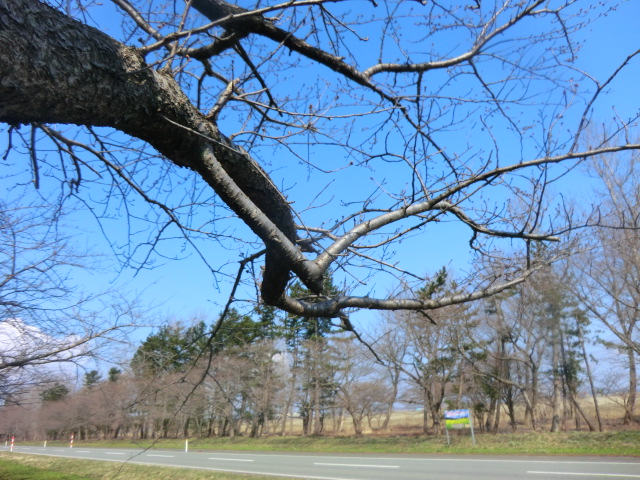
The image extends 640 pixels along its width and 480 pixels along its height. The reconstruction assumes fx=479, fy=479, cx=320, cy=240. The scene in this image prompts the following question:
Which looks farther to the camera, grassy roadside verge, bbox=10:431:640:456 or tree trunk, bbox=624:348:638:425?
tree trunk, bbox=624:348:638:425

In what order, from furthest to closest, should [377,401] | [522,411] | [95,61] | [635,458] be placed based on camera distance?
[522,411], [377,401], [635,458], [95,61]

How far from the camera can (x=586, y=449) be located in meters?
15.5

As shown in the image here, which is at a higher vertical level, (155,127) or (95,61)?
(95,61)

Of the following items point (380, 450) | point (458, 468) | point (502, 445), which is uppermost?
point (458, 468)

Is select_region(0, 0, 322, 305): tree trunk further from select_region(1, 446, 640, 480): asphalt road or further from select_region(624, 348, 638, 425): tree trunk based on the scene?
select_region(624, 348, 638, 425): tree trunk

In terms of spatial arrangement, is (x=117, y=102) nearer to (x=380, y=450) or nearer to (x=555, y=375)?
(x=380, y=450)

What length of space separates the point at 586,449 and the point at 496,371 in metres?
11.0

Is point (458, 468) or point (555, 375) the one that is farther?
point (555, 375)

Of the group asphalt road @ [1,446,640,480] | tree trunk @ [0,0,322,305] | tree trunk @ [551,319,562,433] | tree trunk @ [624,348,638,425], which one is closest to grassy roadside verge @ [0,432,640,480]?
asphalt road @ [1,446,640,480]

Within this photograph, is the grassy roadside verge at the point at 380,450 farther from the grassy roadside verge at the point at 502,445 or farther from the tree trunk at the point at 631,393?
the tree trunk at the point at 631,393

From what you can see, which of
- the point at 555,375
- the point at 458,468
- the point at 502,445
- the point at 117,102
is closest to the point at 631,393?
the point at 555,375

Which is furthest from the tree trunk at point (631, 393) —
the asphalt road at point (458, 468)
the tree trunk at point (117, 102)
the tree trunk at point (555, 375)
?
the tree trunk at point (117, 102)

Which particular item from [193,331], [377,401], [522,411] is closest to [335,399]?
[377,401]

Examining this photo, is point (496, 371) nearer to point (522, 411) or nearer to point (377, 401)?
point (377, 401)
